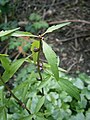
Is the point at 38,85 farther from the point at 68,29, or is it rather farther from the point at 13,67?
the point at 68,29

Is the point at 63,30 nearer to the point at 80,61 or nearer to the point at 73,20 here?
the point at 73,20

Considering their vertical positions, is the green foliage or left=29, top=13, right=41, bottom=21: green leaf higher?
left=29, top=13, right=41, bottom=21: green leaf

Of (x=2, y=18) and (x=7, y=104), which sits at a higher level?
(x=2, y=18)

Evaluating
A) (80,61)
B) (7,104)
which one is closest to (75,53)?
(80,61)

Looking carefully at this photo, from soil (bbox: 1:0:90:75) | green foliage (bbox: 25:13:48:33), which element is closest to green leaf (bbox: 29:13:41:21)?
green foliage (bbox: 25:13:48:33)

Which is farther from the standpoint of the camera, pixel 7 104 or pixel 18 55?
pixel 18 55

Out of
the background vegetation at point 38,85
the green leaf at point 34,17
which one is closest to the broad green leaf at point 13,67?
the background vegetation at point 38,85

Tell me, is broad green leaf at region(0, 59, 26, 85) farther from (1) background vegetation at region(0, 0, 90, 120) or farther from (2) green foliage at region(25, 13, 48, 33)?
(2) green foliage at region(25, 13, 48, 33)

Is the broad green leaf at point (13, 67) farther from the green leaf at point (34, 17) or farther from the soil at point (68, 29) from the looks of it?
the green leaf at point (34, 17)

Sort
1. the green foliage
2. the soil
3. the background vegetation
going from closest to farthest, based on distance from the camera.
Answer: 1. the background vegetation
2. the soil
3. the green foliage
